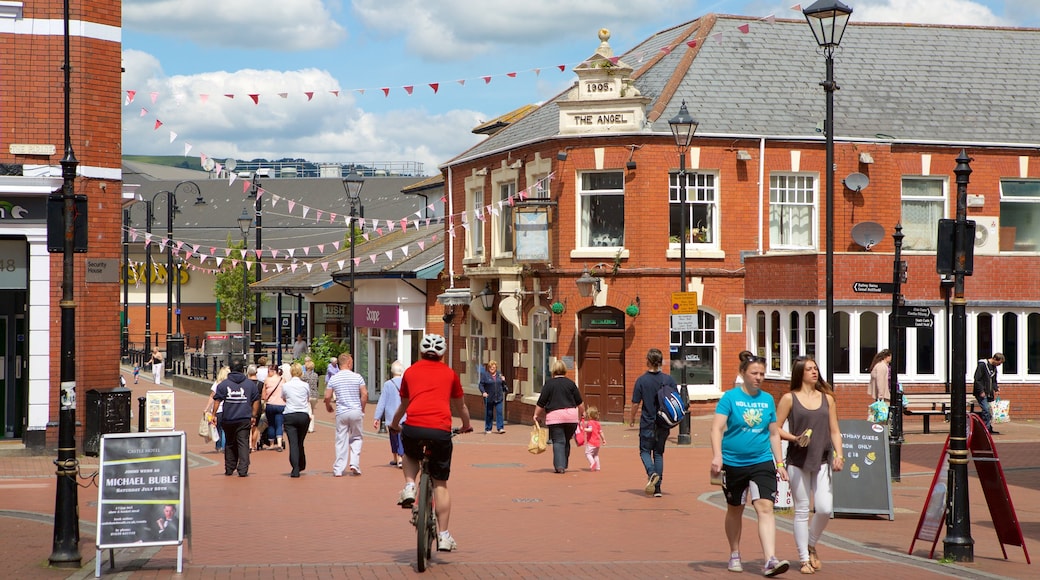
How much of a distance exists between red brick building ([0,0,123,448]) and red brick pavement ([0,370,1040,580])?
1465 millimetres

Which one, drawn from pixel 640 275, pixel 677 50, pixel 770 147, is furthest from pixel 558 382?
pixel 677 50

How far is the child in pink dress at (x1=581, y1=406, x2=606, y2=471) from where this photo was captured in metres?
18.3

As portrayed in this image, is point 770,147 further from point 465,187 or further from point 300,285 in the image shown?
point 300,285

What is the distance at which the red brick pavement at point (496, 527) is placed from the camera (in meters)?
10.2

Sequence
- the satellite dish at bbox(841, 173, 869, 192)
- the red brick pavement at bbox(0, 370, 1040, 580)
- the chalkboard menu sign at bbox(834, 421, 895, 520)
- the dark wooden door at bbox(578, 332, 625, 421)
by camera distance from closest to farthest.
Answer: the red brick pavement at bbox(0, 370, 1040, 580) → the chalkboard menu sign at bbox(834, 421, 895, 520) → the dark wooden door at bbox(578, 332, 625, 421) → the satellite dish at bbox(841, 173, 869, 192)

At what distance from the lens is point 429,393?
401 inches

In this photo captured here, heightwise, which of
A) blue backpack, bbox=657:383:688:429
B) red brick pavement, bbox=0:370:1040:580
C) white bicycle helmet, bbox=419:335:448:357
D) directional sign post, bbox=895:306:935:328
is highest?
directional sign post, bbox=895:306:935:328

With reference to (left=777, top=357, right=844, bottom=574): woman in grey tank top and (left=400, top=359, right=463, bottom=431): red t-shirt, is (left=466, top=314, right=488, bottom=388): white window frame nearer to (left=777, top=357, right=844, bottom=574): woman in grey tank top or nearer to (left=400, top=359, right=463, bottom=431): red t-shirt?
(left=400, top=359, right=463, bottom=431): red t-shirt

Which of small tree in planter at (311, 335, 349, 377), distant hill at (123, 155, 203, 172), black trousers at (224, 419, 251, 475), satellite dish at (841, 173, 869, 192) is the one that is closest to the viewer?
black trousers at (224, 419, 251, 475)

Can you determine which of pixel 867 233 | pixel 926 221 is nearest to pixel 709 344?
pixel 867 233

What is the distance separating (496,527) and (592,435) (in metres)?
5.88

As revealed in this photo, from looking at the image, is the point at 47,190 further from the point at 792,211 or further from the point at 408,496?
the point at 792,211

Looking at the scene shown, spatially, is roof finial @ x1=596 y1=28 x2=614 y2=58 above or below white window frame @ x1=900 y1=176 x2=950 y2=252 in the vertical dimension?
above

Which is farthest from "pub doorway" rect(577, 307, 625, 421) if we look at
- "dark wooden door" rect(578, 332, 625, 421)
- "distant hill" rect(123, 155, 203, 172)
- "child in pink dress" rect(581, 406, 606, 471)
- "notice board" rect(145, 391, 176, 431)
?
"distant hill" rect(123, 155, 203, 172)
